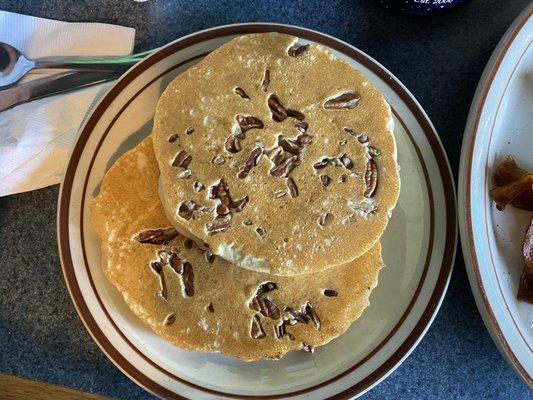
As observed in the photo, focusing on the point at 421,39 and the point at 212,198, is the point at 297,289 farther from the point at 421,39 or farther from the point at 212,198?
the point at 421,39

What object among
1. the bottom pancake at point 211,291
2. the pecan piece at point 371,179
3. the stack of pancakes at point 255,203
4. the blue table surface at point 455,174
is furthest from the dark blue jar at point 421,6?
the bottom pancake at point 211,291

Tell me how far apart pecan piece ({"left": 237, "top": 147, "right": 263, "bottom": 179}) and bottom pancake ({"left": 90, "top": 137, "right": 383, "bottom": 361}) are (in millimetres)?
125

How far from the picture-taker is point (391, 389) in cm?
96

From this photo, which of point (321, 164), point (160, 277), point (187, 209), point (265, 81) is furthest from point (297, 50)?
point (160, 277)

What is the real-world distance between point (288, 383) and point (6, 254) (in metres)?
0.48

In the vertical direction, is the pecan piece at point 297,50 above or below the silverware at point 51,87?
above

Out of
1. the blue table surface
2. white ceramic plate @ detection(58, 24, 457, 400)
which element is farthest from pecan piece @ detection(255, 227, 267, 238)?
the blue table surface

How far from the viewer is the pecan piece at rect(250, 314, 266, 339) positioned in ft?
2.83

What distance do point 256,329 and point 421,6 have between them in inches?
20.7

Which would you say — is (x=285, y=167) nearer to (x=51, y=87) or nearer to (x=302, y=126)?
(x=302, y=126)

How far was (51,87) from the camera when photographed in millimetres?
987

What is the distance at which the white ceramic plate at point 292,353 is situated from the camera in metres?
0.90

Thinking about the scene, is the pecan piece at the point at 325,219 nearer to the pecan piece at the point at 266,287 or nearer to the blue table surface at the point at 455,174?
the pecan piece at the point at 266,287

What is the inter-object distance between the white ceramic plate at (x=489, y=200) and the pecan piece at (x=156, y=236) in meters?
0.42
